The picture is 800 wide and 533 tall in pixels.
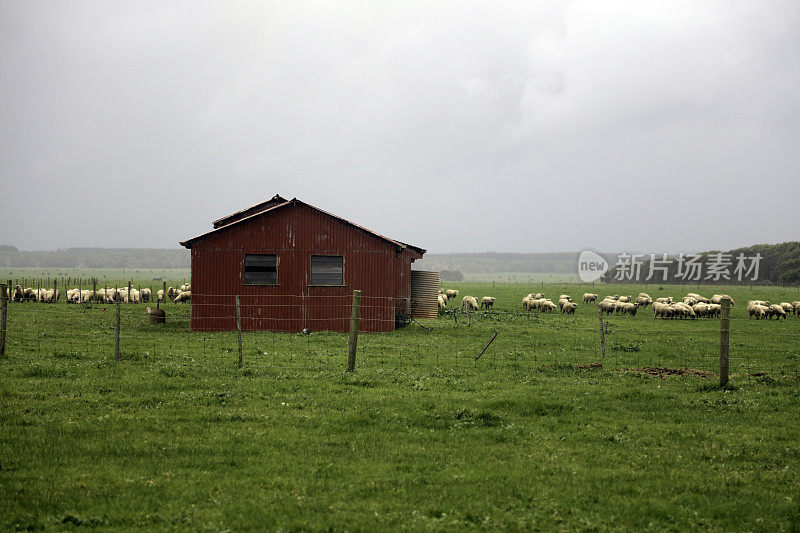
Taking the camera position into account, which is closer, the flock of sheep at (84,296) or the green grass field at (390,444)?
the green grass field at (390,444)

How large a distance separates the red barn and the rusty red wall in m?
0.04

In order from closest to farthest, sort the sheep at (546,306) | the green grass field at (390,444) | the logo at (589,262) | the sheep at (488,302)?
the green grass field at (390,444) → the sheep at (546,306) → the sheep at (488,302) → the logo at (589,262)

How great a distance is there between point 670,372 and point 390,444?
10.7 m

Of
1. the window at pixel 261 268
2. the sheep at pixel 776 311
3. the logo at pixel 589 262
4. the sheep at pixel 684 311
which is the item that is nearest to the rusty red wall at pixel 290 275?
the window at pixel 261 268

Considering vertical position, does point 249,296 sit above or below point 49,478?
above

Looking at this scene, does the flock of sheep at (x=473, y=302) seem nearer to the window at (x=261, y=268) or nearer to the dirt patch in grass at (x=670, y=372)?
the window at (x=261, y=268)

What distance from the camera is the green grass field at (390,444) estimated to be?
7.70m

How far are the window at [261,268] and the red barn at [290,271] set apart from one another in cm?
5

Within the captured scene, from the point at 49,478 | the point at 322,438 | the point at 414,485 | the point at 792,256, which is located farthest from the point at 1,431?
the point at 792,256

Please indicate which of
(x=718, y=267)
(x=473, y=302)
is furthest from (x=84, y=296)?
(x=718, y=267)

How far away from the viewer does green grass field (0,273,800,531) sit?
7699 millimetres

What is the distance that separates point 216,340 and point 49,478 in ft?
54.5

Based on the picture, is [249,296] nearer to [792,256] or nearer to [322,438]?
[322,438]

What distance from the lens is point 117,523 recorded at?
23.9 ft
